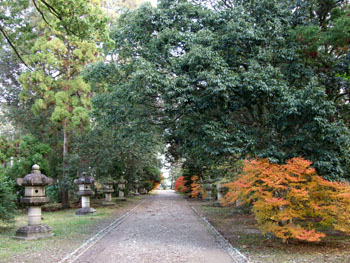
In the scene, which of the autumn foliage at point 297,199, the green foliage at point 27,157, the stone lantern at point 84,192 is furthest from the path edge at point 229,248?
the green foliage at point 27,157

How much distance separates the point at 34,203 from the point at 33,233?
0.92 m

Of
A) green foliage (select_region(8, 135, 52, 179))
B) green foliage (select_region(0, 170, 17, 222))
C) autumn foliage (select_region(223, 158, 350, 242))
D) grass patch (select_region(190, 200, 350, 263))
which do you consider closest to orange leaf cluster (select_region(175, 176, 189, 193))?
green foliage (select_region(8, 135, 52, 179))

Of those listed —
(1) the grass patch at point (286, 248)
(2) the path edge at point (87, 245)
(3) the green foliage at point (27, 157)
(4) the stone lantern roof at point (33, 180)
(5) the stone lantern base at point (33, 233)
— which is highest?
(3) the green foliage at point (27, 157)

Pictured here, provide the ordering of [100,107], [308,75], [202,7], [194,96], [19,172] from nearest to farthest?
[194,96]
[308,75]
[202,7]
[100,107]
[19,172]

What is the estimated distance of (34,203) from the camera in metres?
9.35

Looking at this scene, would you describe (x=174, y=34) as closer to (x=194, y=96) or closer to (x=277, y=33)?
(x=194, y=96)

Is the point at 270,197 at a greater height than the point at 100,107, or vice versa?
the point at 100,107

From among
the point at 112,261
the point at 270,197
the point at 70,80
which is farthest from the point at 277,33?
the point at 70,80

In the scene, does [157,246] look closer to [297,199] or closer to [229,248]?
[229,248]

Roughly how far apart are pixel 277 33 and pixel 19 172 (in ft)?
48.5

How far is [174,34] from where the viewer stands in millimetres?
9750

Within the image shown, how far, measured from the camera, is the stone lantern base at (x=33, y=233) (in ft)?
28.9

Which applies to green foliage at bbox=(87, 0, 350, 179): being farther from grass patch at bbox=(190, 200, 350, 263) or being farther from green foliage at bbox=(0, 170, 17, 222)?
green foliage at bbox=(0, 170, 17, 222)

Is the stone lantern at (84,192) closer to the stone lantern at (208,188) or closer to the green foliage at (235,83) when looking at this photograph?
the green foliage at (235,83)
